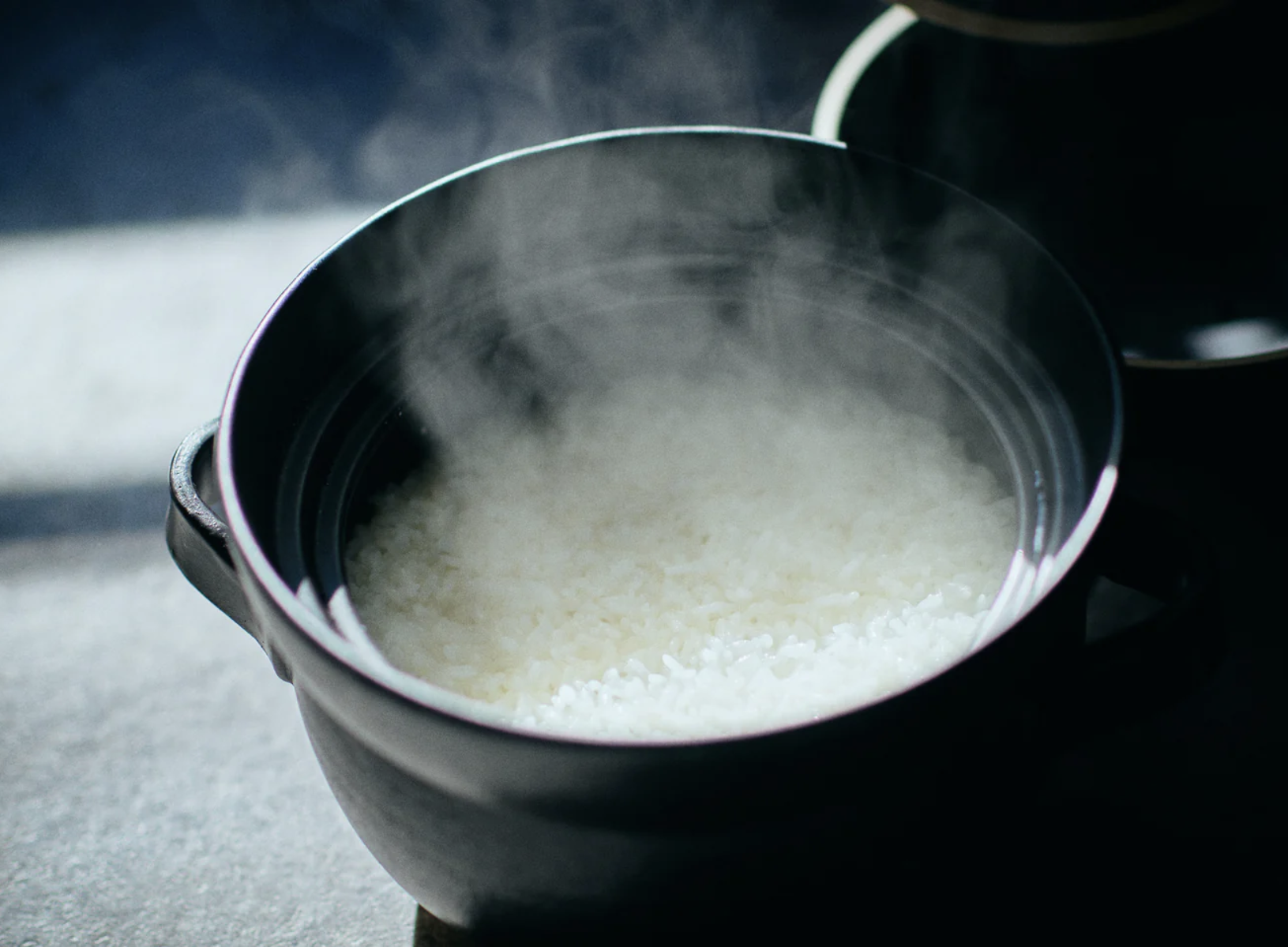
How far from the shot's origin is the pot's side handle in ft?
2.60

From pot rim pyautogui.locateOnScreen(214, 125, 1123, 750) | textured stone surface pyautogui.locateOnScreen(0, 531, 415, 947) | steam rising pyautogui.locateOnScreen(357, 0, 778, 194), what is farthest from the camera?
steam rising pyautogui.locateOnScreen(357, 0, 778, 194)

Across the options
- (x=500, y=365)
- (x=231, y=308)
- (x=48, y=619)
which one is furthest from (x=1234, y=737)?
(x=231, y=308)

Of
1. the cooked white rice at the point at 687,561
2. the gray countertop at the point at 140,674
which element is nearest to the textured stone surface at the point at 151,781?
the gray countertop at the point at 140,674

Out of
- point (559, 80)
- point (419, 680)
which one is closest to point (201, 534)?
point (419, 680)

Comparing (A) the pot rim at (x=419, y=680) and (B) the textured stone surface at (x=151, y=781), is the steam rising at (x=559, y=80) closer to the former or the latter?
(B) the textured stone surface at (x=151, y=781)

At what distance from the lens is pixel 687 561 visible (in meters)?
1.02

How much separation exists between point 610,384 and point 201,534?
21.0 inches

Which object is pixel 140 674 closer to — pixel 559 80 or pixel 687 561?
pixel 687 561

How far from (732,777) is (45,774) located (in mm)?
946

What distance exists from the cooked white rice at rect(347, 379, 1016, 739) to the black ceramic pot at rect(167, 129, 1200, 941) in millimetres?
47

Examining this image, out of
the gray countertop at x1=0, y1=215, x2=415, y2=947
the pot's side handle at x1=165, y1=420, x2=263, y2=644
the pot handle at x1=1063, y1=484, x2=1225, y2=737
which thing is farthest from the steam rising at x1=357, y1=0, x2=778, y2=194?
the pot handle at x1=1063, y1=484, x2=1225, y2=737

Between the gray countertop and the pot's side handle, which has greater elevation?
the pot's side handle

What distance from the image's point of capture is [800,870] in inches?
26.0

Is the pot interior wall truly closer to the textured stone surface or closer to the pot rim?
the pot rim
